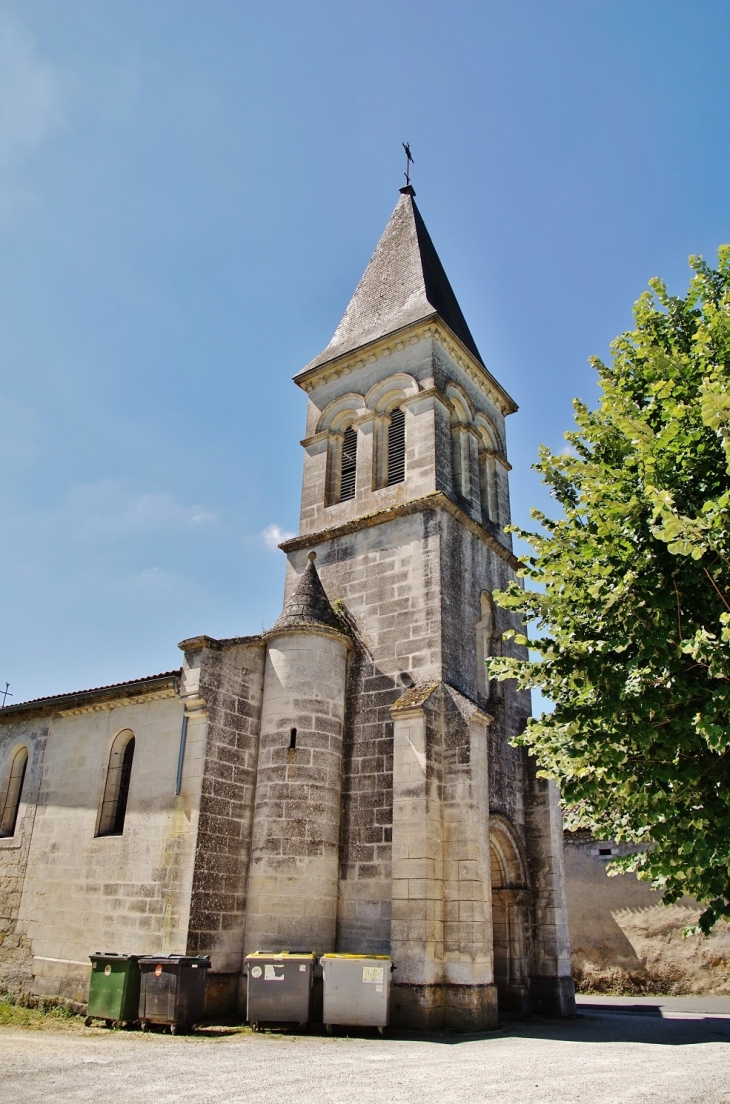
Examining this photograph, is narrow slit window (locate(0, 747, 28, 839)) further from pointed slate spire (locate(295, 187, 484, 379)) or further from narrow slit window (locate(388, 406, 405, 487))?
pointed slate spire (locate(295, 187, 484, 379))

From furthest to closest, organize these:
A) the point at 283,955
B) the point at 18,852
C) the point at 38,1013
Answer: the point at 18,852 < the point at 38,1013 < the point at 283,955

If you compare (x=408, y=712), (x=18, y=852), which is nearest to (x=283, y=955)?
(x=408, y=712)

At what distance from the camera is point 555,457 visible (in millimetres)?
8734

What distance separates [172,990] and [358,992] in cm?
230

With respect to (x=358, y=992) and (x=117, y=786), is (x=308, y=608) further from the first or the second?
(x=358, y=992)

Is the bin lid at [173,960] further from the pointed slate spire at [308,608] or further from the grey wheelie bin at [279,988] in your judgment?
the pointed slate spire at [308,608]

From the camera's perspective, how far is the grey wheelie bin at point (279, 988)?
32.0ft

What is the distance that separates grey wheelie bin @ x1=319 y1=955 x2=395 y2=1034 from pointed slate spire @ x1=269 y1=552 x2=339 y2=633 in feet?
16.6

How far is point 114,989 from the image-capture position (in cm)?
991

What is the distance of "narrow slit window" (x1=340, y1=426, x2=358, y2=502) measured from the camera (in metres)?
16.2

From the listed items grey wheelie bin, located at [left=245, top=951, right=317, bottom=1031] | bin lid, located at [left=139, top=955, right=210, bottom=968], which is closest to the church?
bin lid, located at [left=139, top=955, right=210, bottom=968]

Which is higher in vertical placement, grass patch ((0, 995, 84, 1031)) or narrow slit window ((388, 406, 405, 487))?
narrow slit window ((388, 406, 405, 487))

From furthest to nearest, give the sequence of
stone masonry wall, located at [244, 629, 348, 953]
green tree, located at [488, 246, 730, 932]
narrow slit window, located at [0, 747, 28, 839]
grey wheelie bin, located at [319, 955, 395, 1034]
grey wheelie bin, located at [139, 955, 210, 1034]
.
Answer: narrow slit window, located at [0, 747, 28, 839]
stone masonry wall, located at [244, 629, 348, 953]
grey wheelie bin, located at [319, 955, 395, 1034]
grey wheelie bin, located at [139, 955, 210, 1034]
green tree, located at [488, 246, 730, 932]

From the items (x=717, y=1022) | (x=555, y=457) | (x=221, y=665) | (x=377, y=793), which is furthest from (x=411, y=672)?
(x=717, y=1022)
